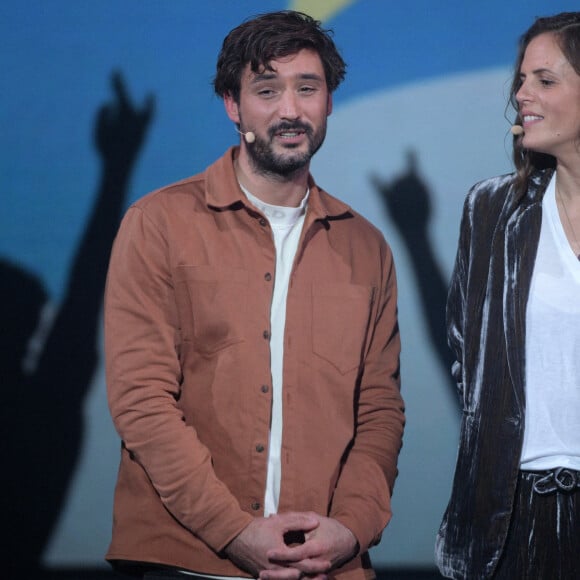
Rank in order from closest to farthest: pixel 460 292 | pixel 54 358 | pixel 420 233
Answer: pixel 460 292 → pixel 54 358 → pixel 420 233

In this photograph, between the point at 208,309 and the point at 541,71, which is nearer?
the point at 208,309

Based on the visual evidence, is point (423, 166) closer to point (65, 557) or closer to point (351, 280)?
point (351, 280)

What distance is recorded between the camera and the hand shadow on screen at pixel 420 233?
344 centimetres

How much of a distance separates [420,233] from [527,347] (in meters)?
1.18

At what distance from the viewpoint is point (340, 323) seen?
2459 millimetres

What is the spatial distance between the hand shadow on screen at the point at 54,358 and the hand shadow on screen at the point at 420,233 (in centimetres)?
82

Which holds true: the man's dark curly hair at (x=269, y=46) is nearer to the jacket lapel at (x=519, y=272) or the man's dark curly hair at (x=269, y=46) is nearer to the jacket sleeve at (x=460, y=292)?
the jacket sleeve at (x=460, y=292)

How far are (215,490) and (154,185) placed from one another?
4.47ft

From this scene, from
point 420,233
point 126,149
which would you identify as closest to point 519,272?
point 420,233

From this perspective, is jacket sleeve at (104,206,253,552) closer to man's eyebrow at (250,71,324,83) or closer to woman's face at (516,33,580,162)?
man's eyebrow at (250,71,324,83)

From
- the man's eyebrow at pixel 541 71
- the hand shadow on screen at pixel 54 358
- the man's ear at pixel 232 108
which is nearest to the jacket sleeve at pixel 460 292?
the man's eyebrow at pixel 541 71

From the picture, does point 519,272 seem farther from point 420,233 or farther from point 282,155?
point 420,233

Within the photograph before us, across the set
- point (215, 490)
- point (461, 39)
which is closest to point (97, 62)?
point (461, 39)

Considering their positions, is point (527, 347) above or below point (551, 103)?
below
